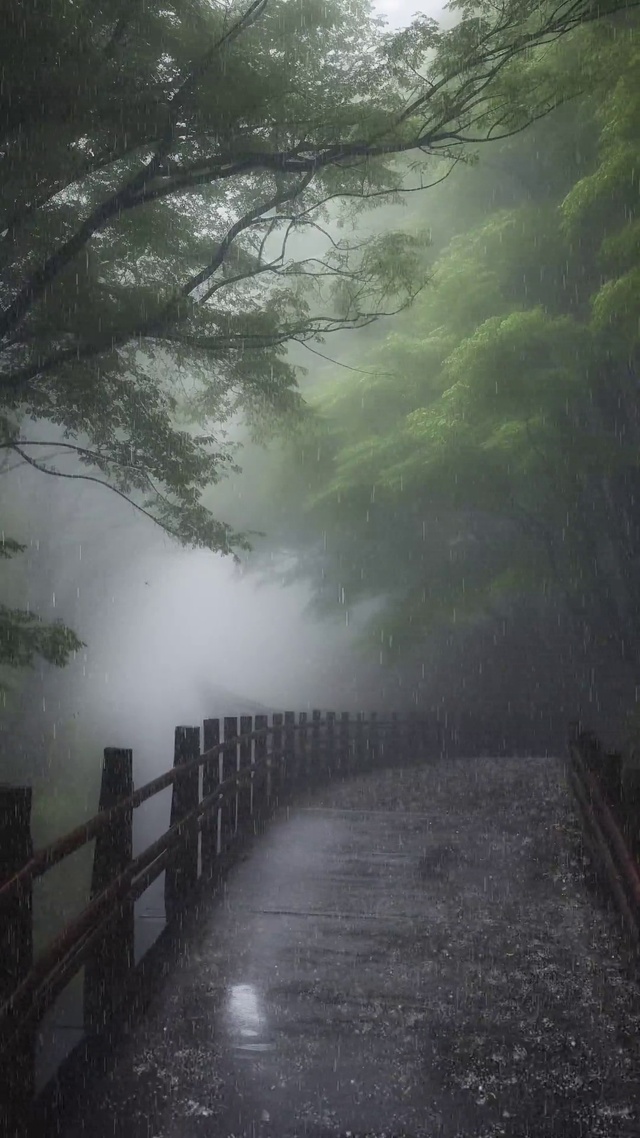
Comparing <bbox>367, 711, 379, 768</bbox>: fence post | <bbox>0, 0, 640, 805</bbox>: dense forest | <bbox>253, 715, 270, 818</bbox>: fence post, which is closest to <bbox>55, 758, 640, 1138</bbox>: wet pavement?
<bbox>253, 715, 270, 818</bbox>: fence post

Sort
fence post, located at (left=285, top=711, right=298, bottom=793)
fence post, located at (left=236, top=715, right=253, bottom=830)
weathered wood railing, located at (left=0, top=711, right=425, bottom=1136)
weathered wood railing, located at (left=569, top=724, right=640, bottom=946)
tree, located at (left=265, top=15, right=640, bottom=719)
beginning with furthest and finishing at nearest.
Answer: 1. tree, located at (left=265, top=15, right=640, bottom=719)
2. fence post, located at (left=285, top=711, right=298, bottom=793)
3. fence post, located at (left=236, top=715, right=253, bottom=830)
4. weathered wood railing, located at (left=569, top=724, right=640, bottom=946)
5. weathered wood railing, located at (left=0, top=711, right=425, bottom=1136)

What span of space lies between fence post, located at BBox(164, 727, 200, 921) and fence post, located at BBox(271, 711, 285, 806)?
4.08 meters

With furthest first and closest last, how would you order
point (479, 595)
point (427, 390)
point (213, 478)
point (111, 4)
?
point (479, 595) < point (427, 390) < point (213, 478) < point (111, 4)

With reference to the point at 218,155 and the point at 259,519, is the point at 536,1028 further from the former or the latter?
the point at 259,519

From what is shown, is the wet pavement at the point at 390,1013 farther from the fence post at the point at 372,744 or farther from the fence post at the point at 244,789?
the fence post at the point at 372,744

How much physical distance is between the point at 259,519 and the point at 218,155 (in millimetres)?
15122

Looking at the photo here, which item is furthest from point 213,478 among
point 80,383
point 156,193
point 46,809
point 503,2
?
point 46,809

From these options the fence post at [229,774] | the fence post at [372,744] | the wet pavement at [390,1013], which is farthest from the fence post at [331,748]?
the wet pavement at [390,1013]

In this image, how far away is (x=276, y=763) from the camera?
1089 cm

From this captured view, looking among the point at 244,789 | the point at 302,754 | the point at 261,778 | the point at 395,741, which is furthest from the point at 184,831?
the point at 395,741

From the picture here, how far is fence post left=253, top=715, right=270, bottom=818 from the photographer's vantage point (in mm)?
9367

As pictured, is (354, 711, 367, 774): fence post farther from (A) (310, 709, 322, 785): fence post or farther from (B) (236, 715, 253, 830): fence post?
(B) (236, 715, 253, 830): fence post

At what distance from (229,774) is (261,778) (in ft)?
5.16

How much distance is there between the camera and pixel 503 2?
23.6 ft
